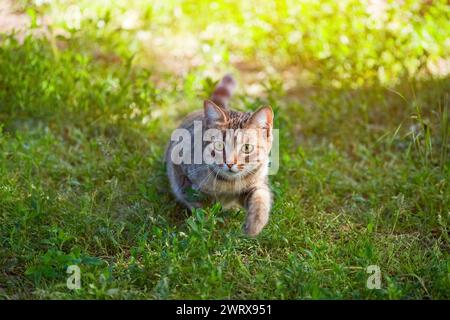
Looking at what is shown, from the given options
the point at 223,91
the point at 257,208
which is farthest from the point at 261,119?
the point at 223,91

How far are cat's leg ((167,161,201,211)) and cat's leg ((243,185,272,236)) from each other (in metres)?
0.31

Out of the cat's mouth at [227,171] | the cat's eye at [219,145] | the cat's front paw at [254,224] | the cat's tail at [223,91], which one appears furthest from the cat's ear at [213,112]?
the cat's tail at [223,91]

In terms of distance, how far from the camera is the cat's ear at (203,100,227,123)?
3.38m

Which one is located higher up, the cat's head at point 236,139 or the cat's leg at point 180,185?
the cat's head at point 236,139

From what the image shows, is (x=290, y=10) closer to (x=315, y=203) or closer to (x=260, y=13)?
(x=260, y=13)

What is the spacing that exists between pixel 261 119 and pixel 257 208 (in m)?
0.51

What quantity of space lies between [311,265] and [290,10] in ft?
10.4

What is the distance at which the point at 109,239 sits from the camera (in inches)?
128

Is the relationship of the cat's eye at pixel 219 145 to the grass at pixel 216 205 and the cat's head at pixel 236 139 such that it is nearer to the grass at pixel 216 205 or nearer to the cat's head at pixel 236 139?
the cat's head at pixel 236 139

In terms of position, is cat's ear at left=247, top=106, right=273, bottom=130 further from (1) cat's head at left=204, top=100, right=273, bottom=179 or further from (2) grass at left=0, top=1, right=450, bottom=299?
(2) grass at left=0, top=1, right=450, bottom=299

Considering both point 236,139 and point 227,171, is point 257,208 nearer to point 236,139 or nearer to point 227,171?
point 227,171

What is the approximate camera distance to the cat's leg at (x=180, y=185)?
11.6ft

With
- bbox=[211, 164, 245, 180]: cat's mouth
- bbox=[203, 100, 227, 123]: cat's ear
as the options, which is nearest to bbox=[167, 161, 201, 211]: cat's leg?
bbox=[211, 164, 245, 180]: cat's mouth

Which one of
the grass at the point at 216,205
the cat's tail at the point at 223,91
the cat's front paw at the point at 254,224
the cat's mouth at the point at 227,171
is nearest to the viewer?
the grass at the point at 216,205
